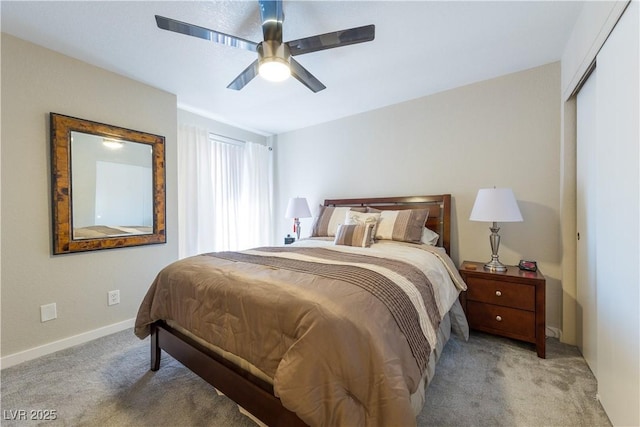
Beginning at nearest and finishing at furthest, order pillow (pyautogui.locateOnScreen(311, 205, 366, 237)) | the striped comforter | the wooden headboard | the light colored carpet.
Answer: the striped comforter
the light colored carpet
the wooden headboard
pillow (pyautogui.locateOnScreen(311, 205, 366, 237))

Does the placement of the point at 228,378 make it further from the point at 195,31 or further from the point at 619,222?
the point at 619,222

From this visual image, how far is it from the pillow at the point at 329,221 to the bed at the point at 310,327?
975mm

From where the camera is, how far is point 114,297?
8.25 feet

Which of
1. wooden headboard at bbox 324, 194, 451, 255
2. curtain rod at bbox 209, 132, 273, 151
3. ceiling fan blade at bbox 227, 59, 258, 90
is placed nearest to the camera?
ceiling fan blade at bbox 227, 59, 258, 90

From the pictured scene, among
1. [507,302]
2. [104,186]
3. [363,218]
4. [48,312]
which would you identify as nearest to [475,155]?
[363,218]

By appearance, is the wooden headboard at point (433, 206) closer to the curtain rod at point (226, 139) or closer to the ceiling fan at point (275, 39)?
the ceiling fan at point (275, 39)

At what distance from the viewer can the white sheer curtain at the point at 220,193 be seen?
337 cm

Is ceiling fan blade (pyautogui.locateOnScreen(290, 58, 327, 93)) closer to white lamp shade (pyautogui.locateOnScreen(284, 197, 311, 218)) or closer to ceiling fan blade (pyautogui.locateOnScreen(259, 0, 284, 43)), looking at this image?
ceiling fan blade (pyautogui.locateOnScreen(259, 0, 284, 43))

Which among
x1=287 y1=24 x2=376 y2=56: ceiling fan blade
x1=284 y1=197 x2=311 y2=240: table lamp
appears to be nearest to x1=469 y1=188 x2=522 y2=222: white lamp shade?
x1=287 y1=24 x2=376 y2=56: ceiling fan blade

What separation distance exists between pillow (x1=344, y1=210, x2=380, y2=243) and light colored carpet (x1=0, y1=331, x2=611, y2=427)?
129 cm

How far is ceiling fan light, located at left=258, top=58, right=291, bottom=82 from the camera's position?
1.63 metres

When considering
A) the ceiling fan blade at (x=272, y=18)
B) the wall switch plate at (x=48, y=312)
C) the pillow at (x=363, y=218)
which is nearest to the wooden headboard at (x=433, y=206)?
the pillow at (x=363, y=218)

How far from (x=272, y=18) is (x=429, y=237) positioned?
231cm

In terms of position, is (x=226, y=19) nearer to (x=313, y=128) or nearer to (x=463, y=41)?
(x=463, y=41)
